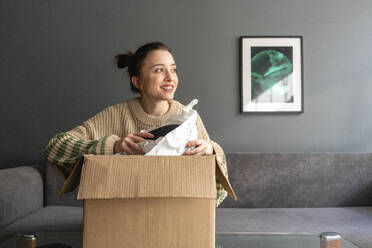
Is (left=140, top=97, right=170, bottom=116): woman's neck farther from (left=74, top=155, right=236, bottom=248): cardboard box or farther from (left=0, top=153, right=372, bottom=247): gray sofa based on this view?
(left=0, top=153, right=372, bottom=247): gray sofa

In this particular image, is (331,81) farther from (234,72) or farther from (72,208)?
(72,208)

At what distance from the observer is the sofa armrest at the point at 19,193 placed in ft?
6.40

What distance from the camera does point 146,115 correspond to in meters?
1.44

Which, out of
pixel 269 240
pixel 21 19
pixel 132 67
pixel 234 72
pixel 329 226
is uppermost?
pixel 21 19

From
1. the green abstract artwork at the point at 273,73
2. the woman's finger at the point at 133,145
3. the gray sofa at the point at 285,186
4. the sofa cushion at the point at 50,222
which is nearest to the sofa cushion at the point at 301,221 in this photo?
the gray sofa at the point at 285,186

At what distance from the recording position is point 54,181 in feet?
8.09

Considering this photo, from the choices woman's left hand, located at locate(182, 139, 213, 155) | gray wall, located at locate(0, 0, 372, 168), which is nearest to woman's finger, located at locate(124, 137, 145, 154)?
woman's left hand, located at locate(182, 139, 213, 155)

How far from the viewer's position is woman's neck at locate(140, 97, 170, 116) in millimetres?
1443

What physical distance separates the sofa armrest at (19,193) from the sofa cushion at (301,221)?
1061 millimetres

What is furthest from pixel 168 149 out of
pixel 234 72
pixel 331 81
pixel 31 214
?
pixel 331 81

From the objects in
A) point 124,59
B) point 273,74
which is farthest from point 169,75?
point 273,74

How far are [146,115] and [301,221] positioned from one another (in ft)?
3.76

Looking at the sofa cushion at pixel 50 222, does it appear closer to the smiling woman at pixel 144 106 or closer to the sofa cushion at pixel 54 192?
the sofa cushion at pixel 54 192

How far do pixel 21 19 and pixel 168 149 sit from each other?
248 centimetres
